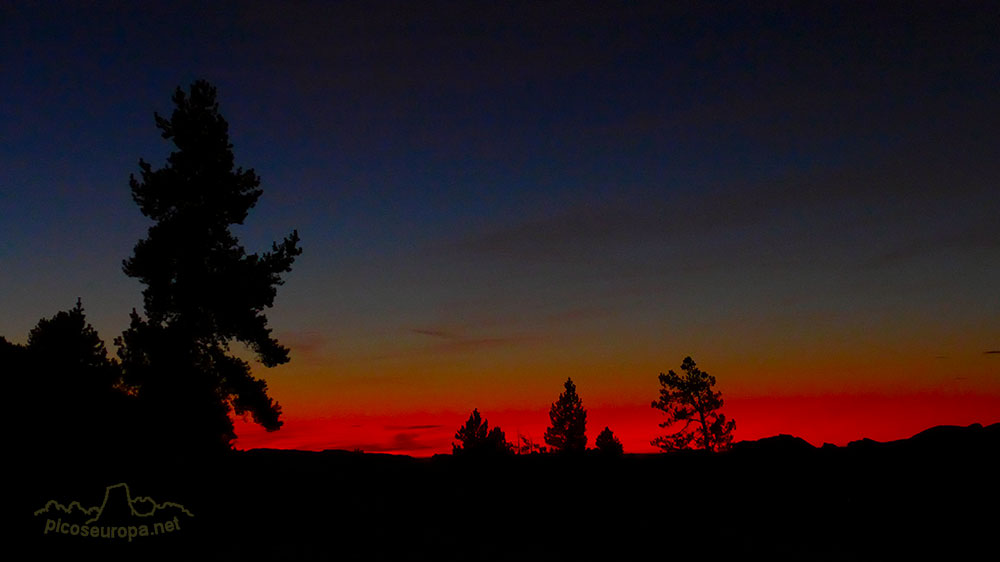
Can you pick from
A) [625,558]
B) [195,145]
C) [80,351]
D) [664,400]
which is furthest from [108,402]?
[664,400]

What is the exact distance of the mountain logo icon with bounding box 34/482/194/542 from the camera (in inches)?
360

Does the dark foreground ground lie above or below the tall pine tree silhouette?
Result: below

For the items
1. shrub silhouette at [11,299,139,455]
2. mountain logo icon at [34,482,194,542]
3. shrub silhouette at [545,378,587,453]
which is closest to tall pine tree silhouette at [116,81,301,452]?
shrub silhouette at [11,299,139,455]

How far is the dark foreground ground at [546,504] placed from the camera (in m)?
9.45

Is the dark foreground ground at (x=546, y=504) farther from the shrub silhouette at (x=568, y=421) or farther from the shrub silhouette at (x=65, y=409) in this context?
the shrub silhouette at (x=568, y=421)

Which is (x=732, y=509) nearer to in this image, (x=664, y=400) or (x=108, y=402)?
(x=108, y=402)

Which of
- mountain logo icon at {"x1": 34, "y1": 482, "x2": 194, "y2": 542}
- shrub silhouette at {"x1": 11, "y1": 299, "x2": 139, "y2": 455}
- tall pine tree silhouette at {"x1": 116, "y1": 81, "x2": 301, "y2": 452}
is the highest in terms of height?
tall pine tree silhouette at {"x1": 116, "y1": 81, "x2": 301, "y2": 452}

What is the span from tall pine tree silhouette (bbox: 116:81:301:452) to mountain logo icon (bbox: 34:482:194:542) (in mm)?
15735

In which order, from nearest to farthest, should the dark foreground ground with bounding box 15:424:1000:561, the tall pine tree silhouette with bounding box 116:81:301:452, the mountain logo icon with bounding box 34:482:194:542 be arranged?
1. the mountain logo icon with bounding box 34:482:194:542
2. the dark foreground ground with bounding box 15:424:1000:561
3. the tall pine tree silhouette with bounding box 116:81:301:452

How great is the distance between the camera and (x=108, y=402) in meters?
14.1

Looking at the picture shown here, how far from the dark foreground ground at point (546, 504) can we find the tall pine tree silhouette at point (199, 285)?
12.9 m

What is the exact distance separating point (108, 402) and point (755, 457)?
1321 cm

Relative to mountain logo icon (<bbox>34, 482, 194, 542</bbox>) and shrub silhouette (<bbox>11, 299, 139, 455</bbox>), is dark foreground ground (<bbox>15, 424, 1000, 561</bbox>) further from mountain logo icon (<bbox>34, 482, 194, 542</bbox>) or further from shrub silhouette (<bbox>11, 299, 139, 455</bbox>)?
shrub silhouette (<bbox>11, 299, 139, 455</bbox>)

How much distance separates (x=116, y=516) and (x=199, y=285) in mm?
17543
